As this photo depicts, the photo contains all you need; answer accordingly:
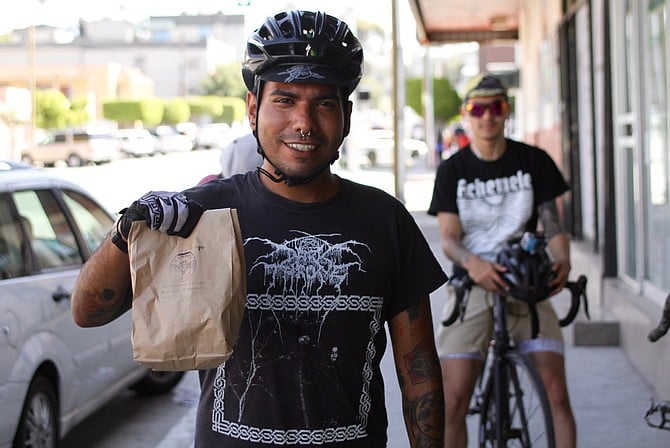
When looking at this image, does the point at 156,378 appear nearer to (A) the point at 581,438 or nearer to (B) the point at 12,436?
(B) the point at 12,436

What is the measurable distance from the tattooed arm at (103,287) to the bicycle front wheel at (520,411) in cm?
237

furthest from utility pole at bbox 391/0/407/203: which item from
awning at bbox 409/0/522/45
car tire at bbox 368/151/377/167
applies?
car tire at bbox 368/151/377/167

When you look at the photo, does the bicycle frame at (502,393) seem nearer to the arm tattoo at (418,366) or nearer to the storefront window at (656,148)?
the arm tattoo at (418,366)

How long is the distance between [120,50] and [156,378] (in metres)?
105

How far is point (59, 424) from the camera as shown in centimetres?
581

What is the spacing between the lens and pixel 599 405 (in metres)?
6.93

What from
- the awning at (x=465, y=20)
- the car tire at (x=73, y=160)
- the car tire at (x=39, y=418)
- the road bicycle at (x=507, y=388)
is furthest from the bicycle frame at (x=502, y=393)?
the car tire at (x=73, y=160)

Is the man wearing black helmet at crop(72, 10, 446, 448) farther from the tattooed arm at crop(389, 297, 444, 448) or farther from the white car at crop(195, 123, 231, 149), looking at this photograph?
the white car at crop(195, 123, 231, 149)

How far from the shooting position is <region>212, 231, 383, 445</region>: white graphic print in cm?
247

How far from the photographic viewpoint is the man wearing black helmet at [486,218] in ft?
15.4

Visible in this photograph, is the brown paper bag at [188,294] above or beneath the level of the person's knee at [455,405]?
above

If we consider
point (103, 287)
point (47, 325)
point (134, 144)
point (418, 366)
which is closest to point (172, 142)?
point (134, 144)

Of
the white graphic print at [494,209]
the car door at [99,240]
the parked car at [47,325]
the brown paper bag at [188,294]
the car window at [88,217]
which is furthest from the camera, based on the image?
the car window at [88,217]

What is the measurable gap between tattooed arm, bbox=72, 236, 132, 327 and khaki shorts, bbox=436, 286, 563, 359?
248cm
